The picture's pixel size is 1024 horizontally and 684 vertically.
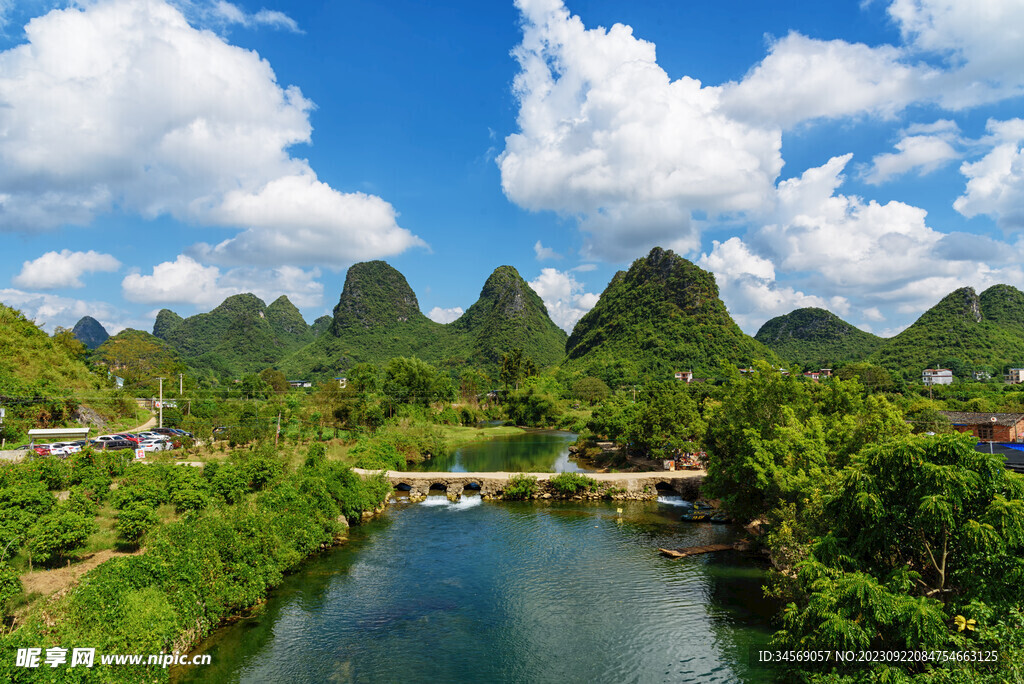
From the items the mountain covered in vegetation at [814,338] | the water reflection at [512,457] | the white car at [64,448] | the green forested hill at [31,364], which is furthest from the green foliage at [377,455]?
the mountain covered in vegetation at [814,338]

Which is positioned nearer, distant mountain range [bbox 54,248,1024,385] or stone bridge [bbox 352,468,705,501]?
stone bridge [bbox 352,468,705,501]

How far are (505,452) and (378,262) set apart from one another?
491 feet

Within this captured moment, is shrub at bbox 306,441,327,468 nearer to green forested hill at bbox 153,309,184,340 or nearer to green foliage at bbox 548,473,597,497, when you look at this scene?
green foliage at bbox 548,473,597,497

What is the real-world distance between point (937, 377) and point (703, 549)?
8802 centimetres

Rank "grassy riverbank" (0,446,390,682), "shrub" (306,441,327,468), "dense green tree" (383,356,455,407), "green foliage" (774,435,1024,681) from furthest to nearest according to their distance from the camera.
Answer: "dense green tree" (383,356,455,407), "shrub" (306,441,327,468), "grassy riverbank" (0,446,390,682), "green foliage" (774,435,1024,681)

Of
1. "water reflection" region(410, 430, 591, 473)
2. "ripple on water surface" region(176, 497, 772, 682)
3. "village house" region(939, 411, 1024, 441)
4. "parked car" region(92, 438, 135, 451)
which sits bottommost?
"ripple on water surface" region(176, 497, 772, 682)

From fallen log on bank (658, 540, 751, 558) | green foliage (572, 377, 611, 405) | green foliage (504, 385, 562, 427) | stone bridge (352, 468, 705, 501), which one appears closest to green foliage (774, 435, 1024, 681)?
fallen log on bank (658, 540, 751, 558)

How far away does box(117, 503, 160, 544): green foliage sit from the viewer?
2002 cm

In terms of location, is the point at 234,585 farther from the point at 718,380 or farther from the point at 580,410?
the point at 718,380

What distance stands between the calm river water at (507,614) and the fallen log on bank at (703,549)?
65 cm

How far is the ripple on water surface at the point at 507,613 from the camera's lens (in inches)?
651

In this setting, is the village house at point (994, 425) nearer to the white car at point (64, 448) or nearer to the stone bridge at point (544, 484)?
the stone bridge at point (544, 484)

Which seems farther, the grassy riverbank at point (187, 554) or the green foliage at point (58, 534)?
the green foliage at point (58, 534)

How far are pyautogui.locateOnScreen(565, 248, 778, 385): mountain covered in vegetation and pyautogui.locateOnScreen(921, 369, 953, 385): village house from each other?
81.1 ft
